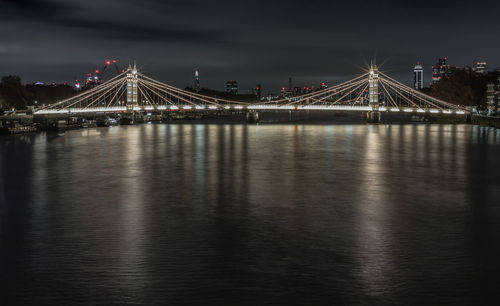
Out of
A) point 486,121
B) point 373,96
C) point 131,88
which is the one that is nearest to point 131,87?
point 131,88

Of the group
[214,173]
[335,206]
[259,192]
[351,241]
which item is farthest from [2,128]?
[351,241]

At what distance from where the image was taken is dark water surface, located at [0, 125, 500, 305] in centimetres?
811

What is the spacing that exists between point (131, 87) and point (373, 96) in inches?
1858

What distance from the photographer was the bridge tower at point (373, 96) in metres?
92.6

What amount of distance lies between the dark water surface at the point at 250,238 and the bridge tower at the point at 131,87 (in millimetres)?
77960

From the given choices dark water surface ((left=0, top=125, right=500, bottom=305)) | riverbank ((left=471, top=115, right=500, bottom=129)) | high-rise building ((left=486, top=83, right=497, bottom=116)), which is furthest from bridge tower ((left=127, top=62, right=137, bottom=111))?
dark water surface ((left=0, top=125, right=500, bottom=305))

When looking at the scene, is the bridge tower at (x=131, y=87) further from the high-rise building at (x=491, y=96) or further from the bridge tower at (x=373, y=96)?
the high-rise building at (x=491, y=96)

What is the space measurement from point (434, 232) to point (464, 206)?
4.46 m

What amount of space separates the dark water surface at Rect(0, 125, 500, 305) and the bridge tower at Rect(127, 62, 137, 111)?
78.0 metres

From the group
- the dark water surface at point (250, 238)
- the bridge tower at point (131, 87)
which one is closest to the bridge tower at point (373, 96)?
the bridge tower at point (131, 87)

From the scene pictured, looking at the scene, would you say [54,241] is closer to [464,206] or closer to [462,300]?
[462,300]

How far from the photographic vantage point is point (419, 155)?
35312 millimetres

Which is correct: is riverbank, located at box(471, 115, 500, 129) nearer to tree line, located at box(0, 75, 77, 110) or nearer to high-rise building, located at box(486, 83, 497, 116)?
high-rise building, located at box(486, 83, 497, 116)

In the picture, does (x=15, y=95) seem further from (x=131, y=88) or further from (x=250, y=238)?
(x=250, y=238)
